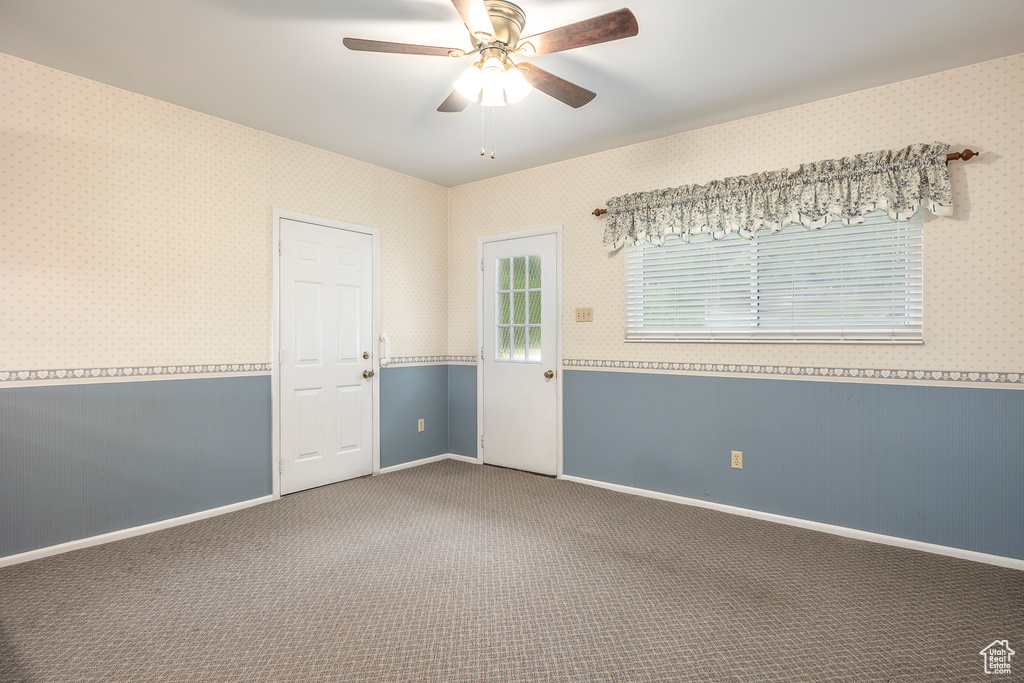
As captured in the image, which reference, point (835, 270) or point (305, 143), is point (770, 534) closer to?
point (835, 270)

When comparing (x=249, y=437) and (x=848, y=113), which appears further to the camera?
(x=249, y=437)

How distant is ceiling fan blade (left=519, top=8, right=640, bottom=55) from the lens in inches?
73.5

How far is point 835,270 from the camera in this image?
314cm

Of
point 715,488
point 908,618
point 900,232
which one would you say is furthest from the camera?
point 715,488

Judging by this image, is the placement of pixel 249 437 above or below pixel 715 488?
above

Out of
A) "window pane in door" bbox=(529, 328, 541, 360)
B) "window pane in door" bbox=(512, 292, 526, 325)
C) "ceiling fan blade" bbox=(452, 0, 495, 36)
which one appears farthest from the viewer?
"window pane in door" bbox=(512, 292, 526, 325)

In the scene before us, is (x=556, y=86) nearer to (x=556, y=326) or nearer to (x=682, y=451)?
(x=556, y=326)

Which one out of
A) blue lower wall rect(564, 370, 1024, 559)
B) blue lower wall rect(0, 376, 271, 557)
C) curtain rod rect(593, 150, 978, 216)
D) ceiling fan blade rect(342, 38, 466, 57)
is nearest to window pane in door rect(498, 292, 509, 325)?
blue lower wall rect(564, 370, 1024, 559)

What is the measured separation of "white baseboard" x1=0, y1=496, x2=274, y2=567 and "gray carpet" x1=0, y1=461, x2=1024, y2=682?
62 mm

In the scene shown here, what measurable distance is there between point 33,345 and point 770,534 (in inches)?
169

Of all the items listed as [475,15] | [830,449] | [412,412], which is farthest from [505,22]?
[412,412]

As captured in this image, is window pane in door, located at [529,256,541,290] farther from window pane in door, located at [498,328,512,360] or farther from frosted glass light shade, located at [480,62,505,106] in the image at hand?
frosted glass light shade, located at [480,62,505,106]

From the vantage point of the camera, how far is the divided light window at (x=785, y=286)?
2971mm

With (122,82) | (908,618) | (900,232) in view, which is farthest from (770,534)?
(122,82)
